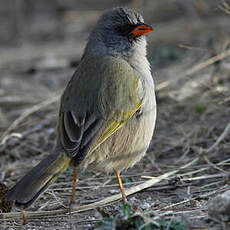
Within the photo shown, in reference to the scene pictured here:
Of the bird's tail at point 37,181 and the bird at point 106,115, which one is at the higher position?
the bird at point 106,115

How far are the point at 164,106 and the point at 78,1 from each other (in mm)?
6065

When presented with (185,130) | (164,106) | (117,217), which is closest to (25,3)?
(164,106)

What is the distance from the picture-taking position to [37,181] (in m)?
4.01

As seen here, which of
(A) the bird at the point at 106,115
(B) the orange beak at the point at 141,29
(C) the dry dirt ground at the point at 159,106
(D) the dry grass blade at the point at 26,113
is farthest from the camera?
(D) the dry grass blade at the point at 26,113

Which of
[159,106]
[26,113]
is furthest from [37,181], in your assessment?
[159,106]

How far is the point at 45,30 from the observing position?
38.9 ft

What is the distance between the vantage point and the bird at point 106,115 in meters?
4.17

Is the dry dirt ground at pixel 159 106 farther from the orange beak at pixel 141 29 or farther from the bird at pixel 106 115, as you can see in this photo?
the orange beak at pixel 141 29

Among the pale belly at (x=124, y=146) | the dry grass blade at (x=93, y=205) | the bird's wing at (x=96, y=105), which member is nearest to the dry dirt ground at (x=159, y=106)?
the dry grass blade at (x=93, y=205)

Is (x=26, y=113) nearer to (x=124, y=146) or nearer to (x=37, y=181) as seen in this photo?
(x=124, y=146)

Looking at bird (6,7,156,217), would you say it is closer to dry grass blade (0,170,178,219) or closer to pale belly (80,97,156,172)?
pale belly (80,97,156,172)

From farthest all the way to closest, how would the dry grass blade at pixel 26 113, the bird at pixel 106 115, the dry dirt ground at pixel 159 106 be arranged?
the dry grass blade at pixel 26 113, the dry dirt ground at pixel 159 106, the bird at pixel 106 115

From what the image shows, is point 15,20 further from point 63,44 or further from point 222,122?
point 222,122

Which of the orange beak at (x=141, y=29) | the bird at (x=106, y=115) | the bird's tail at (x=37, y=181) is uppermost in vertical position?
the orange beak at (x=141, y=29)
